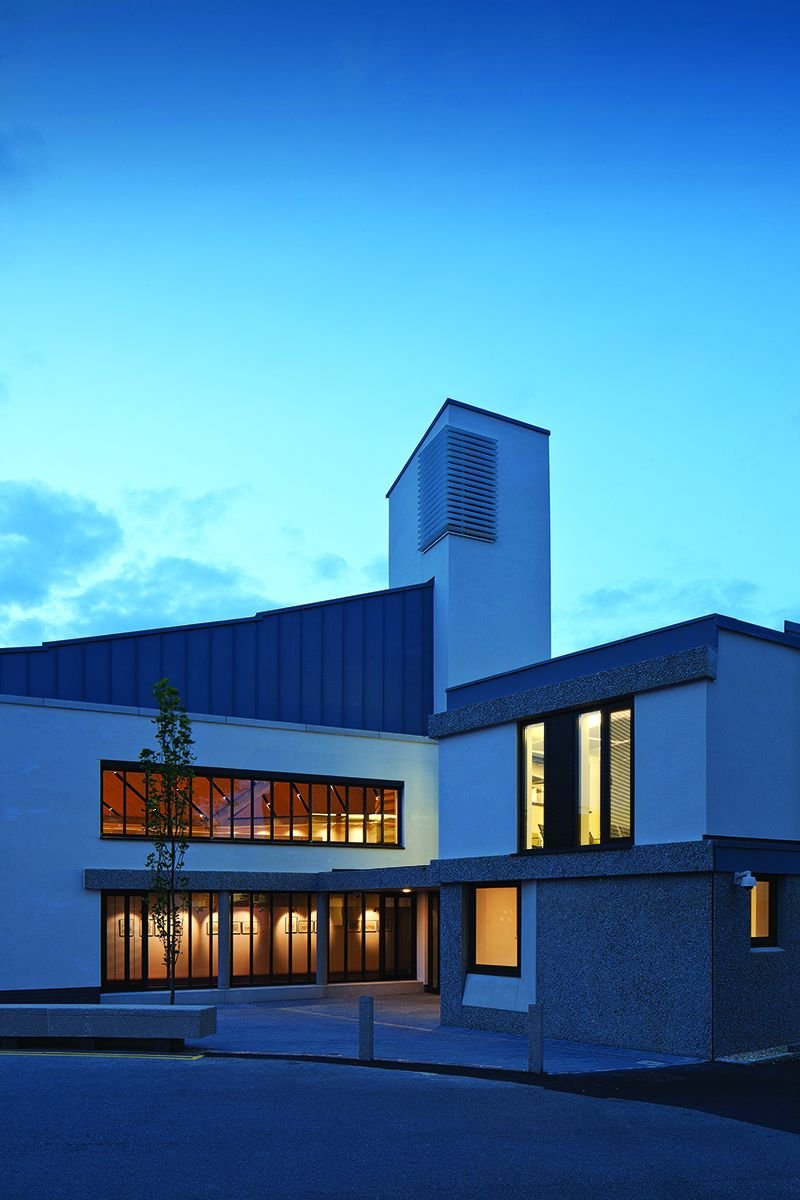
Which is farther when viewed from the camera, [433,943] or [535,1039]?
[433,943]

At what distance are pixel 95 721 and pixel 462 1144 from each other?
61.2ft

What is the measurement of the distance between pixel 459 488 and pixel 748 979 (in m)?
20.5

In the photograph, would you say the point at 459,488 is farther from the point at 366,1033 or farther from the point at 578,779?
the point at 366,1033

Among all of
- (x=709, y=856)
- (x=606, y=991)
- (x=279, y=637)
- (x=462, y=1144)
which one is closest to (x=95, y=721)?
(x=279, y=637)

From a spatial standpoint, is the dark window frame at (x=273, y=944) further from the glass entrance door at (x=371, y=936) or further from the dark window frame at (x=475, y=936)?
the dark window frame at (x=475, y=936)

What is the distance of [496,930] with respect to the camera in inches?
816

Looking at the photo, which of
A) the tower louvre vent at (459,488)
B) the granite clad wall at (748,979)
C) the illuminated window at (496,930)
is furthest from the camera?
the tower louvre vent at (459,488)

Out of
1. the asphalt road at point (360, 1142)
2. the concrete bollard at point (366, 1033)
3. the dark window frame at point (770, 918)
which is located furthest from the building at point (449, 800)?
the asphalt road at point (360, 1142)

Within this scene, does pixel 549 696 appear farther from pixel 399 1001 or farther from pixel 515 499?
pixel 515 499

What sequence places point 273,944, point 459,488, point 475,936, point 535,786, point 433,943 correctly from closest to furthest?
1. point 535,786
2. point 475,936
3. point 273,944
4. point 433,943
5. point 459,488

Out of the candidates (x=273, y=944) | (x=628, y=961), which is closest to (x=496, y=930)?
(x=628, y=961)

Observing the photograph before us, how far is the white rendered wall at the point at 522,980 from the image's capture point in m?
19.5

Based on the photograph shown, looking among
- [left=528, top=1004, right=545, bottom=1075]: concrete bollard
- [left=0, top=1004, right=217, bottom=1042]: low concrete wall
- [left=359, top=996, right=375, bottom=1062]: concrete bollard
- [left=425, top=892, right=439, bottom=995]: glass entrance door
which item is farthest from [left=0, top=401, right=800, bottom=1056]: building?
[left=0, top=1004, right=217, bottom=1042]: low concrete wall

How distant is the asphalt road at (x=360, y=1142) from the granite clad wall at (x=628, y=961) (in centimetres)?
303
